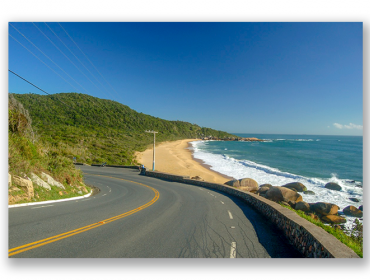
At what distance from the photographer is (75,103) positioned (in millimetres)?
87125

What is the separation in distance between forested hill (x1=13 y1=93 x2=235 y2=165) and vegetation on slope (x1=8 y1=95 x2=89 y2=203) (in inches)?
446

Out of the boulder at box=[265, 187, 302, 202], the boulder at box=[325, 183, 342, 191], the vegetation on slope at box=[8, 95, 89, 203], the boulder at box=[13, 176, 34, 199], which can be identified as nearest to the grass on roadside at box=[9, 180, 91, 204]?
the vegetation on slope at box=[8, 95, 89, 203]

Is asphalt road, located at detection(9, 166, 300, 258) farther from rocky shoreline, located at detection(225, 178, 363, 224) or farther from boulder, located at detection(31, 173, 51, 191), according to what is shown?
rocky shoreline, located at detection(225, 178, 363, 224)

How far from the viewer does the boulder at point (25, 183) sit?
973cm

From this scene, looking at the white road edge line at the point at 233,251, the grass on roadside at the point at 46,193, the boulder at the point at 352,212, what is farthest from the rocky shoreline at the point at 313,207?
the grass on roadside at the point at 46,193

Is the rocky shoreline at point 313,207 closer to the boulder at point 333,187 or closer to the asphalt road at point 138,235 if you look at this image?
the boulder at point 333,187

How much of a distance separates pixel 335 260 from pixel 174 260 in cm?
343

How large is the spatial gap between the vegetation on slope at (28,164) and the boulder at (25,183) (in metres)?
0.19

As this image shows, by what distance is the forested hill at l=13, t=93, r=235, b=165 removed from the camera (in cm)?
4606

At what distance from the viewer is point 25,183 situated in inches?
395

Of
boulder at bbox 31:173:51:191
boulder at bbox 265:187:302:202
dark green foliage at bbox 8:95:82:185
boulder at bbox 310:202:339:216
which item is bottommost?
boulder at bbox 310:202:339:216

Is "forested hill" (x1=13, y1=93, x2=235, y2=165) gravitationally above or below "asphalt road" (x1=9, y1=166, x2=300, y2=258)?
above

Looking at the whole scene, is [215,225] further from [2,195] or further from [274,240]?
[2,195]
